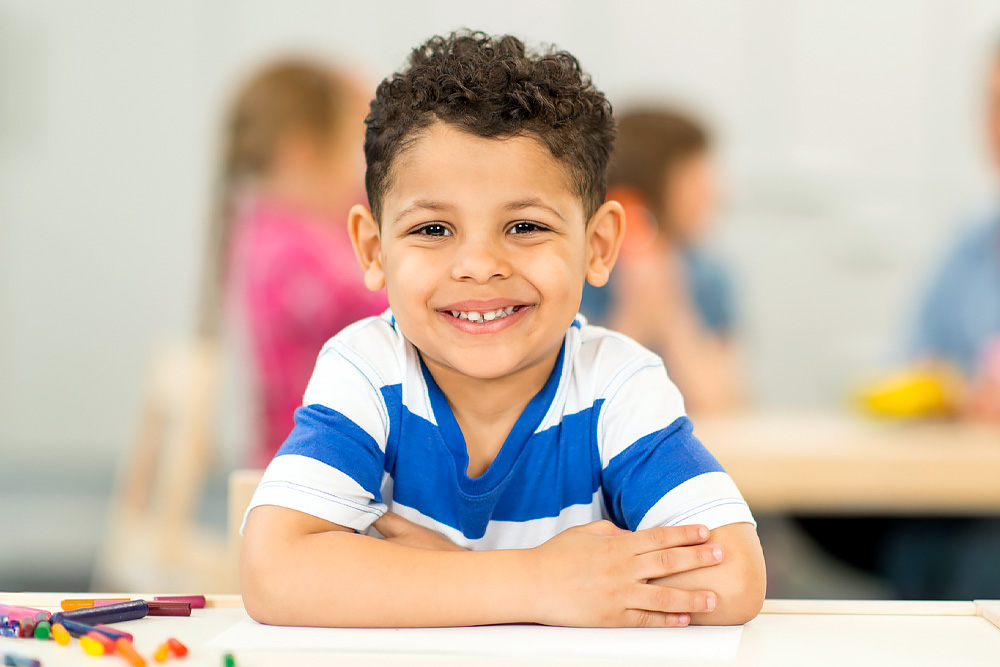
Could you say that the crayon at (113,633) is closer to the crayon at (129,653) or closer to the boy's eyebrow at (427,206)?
the crayon at (129,653)

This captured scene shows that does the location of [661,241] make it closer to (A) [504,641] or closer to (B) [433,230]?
(B) [433,230]

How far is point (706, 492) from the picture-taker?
65 cm

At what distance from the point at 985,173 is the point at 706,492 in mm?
3062

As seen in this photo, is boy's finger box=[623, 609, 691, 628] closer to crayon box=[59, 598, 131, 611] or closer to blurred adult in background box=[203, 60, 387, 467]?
crayon box=[59, 598, 131, 611]

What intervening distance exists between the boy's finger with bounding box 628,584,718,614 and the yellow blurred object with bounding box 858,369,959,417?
1.27 m

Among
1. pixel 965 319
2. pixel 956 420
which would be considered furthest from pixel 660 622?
pixel 965 319

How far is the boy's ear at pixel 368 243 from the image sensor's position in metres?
0.75

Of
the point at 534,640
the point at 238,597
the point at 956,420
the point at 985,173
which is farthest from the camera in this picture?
the point at 985,173

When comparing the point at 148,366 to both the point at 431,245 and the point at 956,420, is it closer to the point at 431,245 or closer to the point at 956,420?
the point at 956,420

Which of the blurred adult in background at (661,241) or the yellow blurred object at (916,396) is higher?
the blurred adult in background at (661,241)

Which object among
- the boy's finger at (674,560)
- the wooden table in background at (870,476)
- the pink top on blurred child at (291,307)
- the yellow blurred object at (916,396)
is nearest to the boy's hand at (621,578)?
the boy's finger at (674,560)

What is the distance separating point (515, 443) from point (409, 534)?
101 mm

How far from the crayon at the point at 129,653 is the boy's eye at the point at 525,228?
35 cm

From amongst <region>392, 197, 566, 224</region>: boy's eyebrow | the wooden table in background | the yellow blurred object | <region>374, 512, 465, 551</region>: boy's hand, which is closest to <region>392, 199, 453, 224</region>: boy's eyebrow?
<region>392, 197, 566, 224</region>: boy's eyebrow
